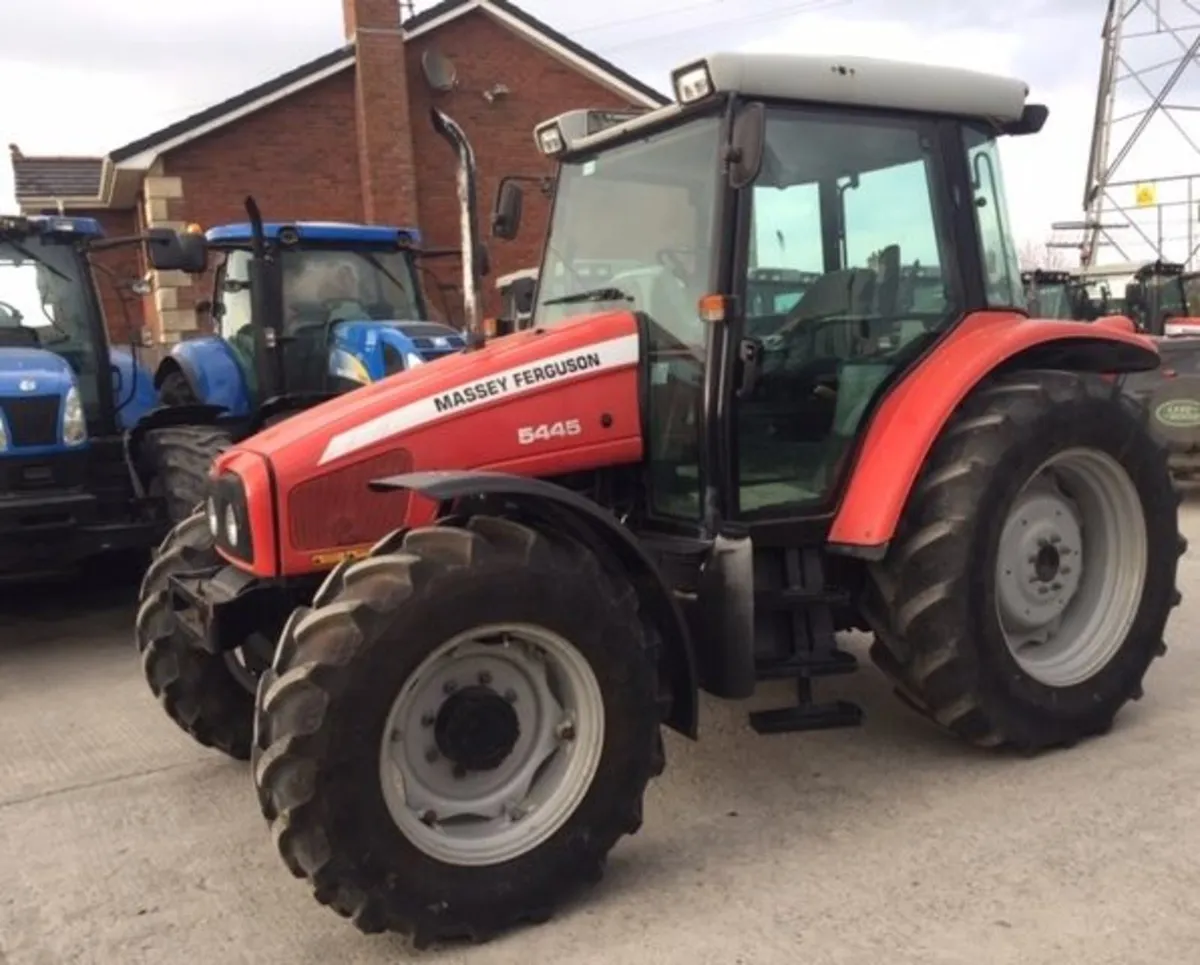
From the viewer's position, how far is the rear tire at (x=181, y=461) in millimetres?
6188

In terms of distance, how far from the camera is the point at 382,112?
17109 mm

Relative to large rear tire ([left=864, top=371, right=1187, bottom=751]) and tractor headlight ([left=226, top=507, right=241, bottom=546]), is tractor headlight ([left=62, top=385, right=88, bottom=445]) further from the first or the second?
large rear tire ([left=864, top=371, right=1187, bottom=751])

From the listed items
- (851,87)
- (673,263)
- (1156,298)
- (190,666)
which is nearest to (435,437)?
(673,263)

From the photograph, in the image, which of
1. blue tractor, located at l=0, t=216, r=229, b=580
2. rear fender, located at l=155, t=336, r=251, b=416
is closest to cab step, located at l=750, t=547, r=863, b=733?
blue tractor, located at l=0, t=216, r=229, b=580

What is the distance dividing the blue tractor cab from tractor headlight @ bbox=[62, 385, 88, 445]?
0.94 metres

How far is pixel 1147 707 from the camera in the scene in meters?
4.79

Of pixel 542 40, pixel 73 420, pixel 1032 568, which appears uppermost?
pixel 542 40

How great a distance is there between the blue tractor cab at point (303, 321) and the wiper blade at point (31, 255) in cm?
97

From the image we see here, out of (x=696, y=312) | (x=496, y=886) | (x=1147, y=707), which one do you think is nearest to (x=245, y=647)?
(x=496, y=886)

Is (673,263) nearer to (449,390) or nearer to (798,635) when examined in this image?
(449,390)

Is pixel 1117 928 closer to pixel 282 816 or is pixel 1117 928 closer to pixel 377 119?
pixel 282 816

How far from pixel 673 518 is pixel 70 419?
3929 millimetres

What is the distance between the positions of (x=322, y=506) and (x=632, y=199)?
1524mm

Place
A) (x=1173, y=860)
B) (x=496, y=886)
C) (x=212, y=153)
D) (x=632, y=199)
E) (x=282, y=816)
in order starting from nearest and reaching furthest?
1. (x=282, y=816)
2. (x=496, y=886)
3. (x=1173, y=860)
4. (x=632, y=199)
5. (x=212, y=153)
